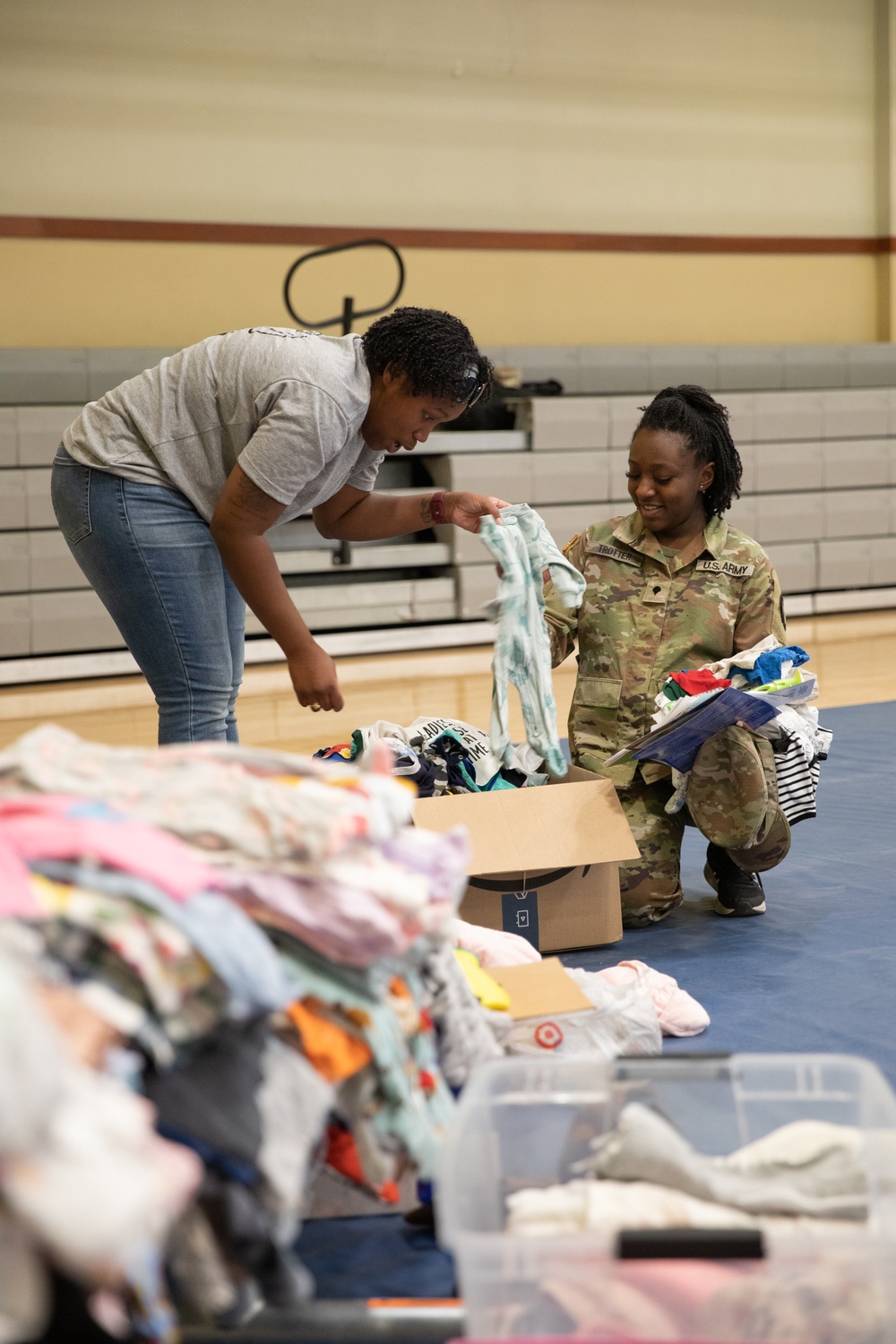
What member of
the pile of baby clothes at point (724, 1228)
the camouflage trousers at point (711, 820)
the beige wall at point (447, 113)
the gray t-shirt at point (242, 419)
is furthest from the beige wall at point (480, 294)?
the pile of baby clothes at point (724, 1228)

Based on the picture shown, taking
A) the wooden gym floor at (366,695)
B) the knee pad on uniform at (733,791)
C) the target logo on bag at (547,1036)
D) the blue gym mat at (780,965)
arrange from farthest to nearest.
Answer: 1. the wooden gym floor at (366,695)
2. the knee pad on uniform at (733,791)
3. the target logo on bag at (547,1036)
4. the blue gym mat at (780,965)

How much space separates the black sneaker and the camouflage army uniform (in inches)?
2.7

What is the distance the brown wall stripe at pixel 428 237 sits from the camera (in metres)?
7.32

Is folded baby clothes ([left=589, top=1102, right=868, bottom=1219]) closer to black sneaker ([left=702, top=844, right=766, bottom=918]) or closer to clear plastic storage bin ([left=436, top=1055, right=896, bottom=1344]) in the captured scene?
clear plastic storage bin ([left=436, top=1055, right=896, bottom=1344])

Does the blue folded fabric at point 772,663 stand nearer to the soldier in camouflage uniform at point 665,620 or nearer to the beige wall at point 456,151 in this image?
the soldier in camouflage uniform at point 665,620

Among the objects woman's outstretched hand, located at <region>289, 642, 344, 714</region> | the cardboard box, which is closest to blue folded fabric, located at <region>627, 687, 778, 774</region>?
the cardboard box

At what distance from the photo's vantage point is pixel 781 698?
263cm

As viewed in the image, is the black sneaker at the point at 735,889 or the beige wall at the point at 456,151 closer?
the black sneaker at the point at 735,889

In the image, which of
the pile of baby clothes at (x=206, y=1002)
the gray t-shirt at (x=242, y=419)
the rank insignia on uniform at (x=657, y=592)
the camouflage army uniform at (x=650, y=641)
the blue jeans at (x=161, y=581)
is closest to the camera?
the pile of baby clothes at (x=206, y=1002)

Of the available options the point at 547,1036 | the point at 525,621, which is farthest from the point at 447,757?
the point at 547,1036

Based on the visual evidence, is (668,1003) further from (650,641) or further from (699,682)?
(650,641)

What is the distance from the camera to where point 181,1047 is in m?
1.08

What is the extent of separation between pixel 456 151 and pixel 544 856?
663 centimetres

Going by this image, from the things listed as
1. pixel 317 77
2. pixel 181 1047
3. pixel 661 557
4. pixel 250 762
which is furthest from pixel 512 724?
pixel 317 77
